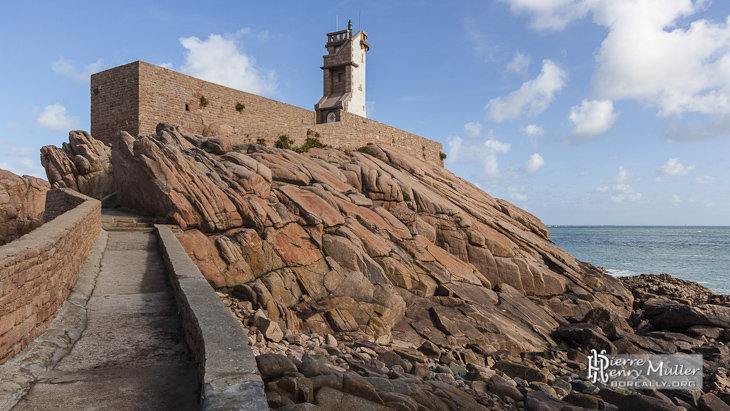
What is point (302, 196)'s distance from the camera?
1509cm

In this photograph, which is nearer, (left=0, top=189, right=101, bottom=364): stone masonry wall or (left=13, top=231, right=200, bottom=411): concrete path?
(left=13, top=231, right=200, bottom=411): concrete path

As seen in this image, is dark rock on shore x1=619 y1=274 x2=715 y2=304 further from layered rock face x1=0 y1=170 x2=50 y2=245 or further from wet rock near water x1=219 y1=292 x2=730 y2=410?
layered rock face x1=0 y1=170 x2=50 y2=245

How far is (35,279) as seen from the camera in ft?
15.8

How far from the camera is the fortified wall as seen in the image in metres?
20.8

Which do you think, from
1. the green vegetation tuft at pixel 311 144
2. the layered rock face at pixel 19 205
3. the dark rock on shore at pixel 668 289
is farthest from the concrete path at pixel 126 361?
the dark rock on shore at pixel 668 289

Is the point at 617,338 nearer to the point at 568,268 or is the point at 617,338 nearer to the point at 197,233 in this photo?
the point at 568,268

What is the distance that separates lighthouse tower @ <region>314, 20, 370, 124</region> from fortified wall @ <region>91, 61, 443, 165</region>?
8.00m

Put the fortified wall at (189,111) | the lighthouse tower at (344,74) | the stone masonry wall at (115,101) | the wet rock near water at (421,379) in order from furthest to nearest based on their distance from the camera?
the lighthouse tower at (344,74) → the fortified wall at (189,111) → the stone masonry wall at (115,101) → the wet rock near water at (421,379)

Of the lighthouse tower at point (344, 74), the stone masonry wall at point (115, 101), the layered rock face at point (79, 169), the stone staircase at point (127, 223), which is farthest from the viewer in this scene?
the lighthouse tower at point (344, 74)

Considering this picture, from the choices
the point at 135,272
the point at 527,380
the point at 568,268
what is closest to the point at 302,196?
the point at 135,272

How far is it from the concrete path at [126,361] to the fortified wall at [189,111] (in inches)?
636

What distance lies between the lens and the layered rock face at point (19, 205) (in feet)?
53.5

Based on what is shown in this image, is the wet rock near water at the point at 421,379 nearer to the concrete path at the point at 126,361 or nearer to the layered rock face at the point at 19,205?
the concrete path at the point at 126,361

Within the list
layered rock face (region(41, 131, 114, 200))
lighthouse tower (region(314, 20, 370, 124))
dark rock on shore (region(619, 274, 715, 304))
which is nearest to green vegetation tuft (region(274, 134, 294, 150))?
layered rock face (region(41, 131, 114, 200))
